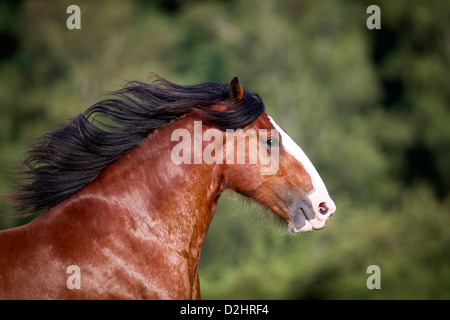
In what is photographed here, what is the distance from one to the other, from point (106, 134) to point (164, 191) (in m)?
0.59

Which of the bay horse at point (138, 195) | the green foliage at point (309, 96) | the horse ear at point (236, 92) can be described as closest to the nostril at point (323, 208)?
the bay horse at point (138, 195)

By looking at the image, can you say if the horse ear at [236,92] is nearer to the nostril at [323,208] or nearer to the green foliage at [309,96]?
the nostril at [323,208]

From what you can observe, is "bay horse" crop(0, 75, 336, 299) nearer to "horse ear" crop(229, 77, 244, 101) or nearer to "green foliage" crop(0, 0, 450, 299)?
"horse ear" crop(229, 77, 244, 101)

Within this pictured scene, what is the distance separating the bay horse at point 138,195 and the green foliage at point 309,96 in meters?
10.3

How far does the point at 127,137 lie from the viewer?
3.83 metres

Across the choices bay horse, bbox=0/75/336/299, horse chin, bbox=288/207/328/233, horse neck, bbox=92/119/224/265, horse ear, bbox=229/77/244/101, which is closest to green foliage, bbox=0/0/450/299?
horse chin, bbox=288/207/328/233

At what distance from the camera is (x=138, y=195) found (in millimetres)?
3689

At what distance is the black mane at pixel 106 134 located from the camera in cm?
375

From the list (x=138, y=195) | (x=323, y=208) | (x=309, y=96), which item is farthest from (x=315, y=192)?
(x=309, y=96)

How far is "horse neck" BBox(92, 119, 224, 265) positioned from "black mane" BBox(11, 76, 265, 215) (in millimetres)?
94

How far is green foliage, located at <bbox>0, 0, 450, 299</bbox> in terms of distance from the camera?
603 inches
